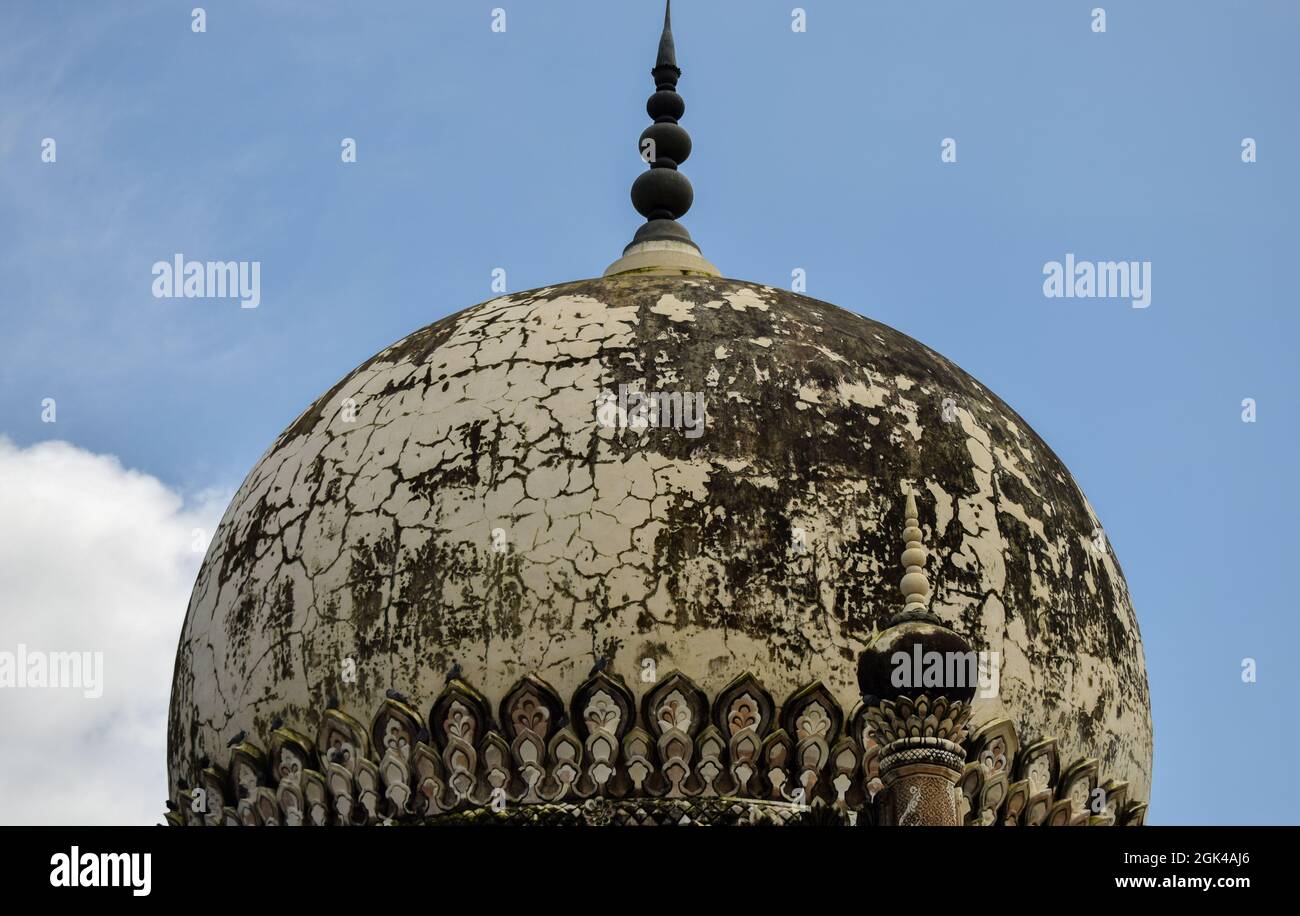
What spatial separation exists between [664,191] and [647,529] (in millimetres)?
3333

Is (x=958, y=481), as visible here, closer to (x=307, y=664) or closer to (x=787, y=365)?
(x=787, y=365)

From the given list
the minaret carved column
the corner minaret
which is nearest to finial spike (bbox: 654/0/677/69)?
the corner minaret

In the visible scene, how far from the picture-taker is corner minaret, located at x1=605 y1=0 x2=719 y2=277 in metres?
12.3

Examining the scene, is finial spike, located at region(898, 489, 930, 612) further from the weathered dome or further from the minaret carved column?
the weathered dome

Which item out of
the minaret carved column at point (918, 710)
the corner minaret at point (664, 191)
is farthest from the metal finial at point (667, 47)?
the minaret carved column at point (918, 710)

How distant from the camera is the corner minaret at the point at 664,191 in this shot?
40.3 ft

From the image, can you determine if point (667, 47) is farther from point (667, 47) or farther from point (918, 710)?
point (918, 710)

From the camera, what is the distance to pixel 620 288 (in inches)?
446

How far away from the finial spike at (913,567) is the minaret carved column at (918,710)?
0.12 meters

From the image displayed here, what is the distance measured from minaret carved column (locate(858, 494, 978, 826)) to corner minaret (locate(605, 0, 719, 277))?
3.49 metres

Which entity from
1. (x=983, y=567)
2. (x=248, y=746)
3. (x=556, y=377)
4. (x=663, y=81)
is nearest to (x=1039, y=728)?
(x=983, y=567)

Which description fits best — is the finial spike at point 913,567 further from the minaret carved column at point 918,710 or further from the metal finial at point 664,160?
the metal finial at point 664,160

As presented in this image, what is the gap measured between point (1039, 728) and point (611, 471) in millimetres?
2287

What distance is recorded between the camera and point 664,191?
42.1 ft
